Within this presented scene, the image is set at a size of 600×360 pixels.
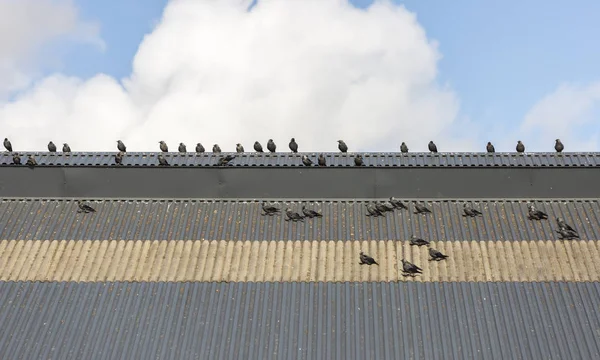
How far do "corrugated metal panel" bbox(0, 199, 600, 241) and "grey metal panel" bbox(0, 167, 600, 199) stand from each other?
3.36 ft

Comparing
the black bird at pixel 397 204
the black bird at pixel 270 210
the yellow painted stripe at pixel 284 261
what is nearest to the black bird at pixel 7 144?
the yellow painted stripe at pixel 284 261

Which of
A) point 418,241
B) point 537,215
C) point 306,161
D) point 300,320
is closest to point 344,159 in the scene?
point 306,161

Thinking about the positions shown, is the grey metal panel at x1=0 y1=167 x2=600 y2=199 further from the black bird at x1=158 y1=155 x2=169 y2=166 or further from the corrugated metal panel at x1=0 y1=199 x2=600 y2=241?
the corrugated metal panel at x1=0 y1=199 x2=600 y2=241

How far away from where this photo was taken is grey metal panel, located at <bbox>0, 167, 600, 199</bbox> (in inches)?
1197

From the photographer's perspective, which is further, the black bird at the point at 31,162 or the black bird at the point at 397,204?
the black bird at the point at 31,162

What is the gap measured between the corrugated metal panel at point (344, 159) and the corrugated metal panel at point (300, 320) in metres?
6.68

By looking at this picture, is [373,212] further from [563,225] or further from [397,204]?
[563,225]

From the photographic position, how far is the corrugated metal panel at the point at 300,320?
2288 centimetres

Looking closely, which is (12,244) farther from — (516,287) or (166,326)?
(516,287)

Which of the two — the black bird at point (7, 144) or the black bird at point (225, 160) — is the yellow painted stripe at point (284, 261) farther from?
the black bird at point (7, 144)

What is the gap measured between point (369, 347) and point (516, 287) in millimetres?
5685

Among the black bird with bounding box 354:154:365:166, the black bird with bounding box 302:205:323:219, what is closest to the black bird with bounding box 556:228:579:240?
the black bird with bounding box 354:154:365:166

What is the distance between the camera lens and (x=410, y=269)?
83.9 ft

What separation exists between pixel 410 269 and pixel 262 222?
20.1ft
